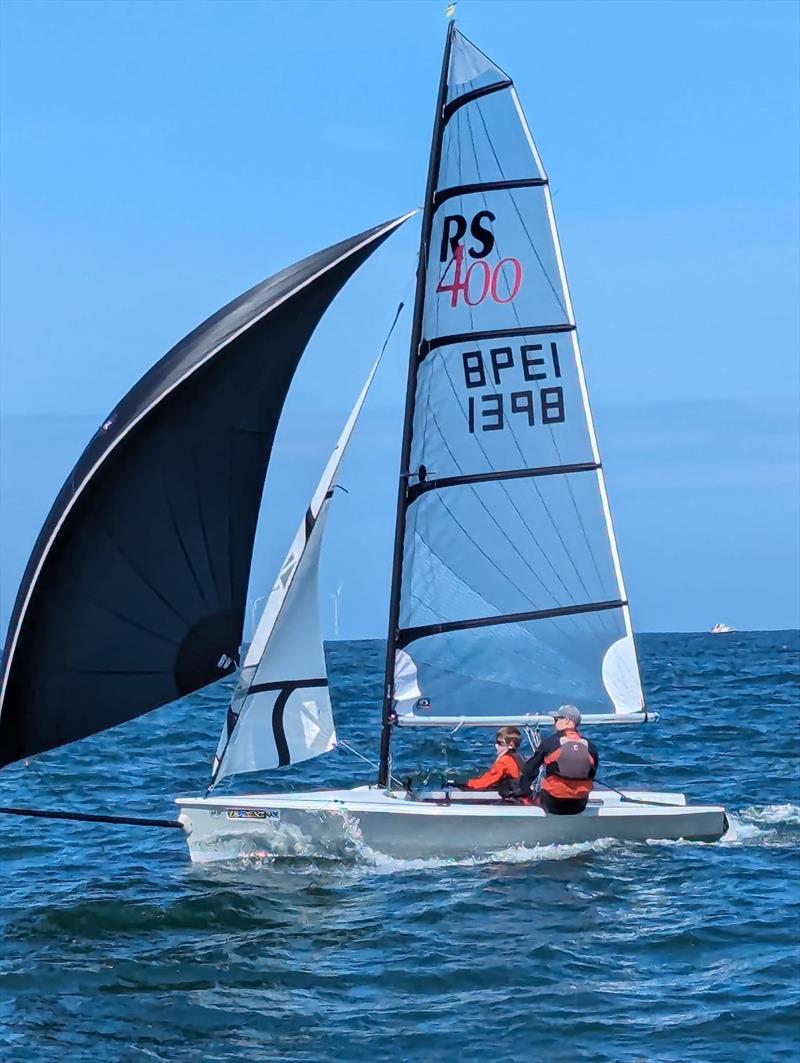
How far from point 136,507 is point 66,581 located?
2.35 ft

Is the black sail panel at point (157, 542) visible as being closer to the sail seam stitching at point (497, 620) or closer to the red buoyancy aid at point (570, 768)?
the sail seam stitching at point (497, 620)

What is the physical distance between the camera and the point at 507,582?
12.4 m

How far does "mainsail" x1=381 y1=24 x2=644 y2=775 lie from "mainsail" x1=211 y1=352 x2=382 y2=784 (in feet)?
2.53

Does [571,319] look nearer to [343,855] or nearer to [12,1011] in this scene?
[343,855]

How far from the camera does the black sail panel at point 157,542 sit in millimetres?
10516

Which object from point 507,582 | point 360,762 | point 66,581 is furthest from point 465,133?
point 360,762

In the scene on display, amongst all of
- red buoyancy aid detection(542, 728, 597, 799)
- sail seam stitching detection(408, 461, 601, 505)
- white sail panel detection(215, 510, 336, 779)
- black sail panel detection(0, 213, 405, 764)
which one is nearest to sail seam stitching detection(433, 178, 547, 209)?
black sail panel detection(0, 213, 405, 764)

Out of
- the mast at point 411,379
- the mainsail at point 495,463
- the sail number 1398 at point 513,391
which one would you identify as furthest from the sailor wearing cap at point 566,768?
the sail number 1398 at point 513,391

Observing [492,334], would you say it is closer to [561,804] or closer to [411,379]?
[411,379]

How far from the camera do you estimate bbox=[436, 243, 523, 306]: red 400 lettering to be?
40.0 ft

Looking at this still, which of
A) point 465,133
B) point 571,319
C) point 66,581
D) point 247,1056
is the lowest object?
point 247,1056

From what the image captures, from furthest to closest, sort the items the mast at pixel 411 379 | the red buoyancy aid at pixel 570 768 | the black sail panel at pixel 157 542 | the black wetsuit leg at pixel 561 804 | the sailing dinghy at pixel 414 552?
the mast at pixel 411 379 < the black wetsuit leg at pixel 561 804 < the red buoyancy aid at pixel 570 768 < the sailing dinghy at pixel 414 552 < the black sail panel at pixel 157 542

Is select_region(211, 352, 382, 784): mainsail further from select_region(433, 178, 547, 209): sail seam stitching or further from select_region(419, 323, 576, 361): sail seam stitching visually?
select_region(433, 178, 547, 209): sail seam stitching

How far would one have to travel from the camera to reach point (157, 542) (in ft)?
35.2
